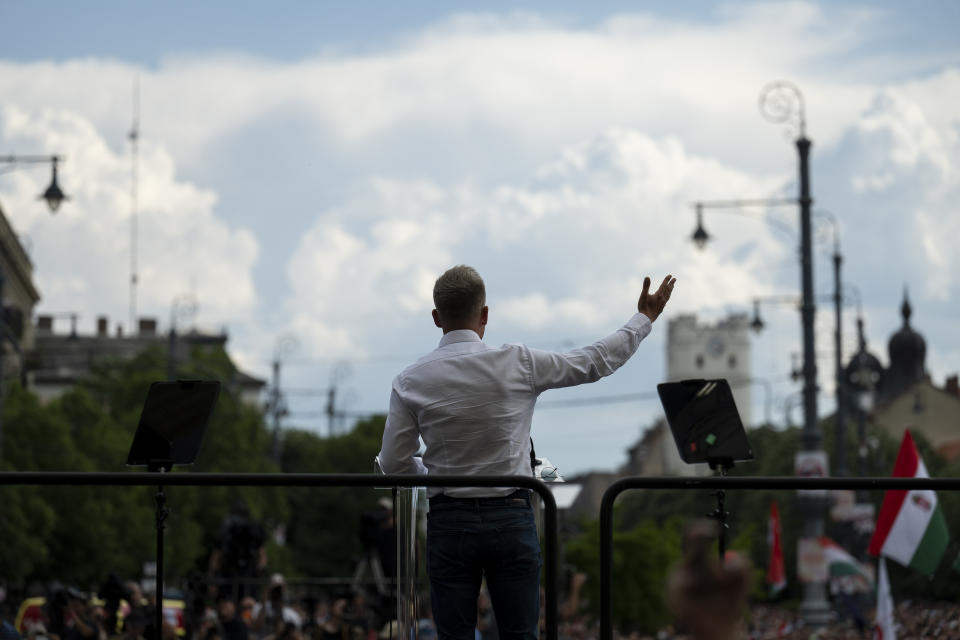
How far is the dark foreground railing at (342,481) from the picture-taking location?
5.74 m

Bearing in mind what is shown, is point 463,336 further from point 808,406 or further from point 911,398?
point 911,398

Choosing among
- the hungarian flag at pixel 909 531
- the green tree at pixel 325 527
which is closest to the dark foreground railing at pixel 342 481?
the hungarian flag at pixel 909 531

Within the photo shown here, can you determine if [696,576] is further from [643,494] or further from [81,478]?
[643,494]

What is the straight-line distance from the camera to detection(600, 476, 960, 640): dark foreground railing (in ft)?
19.4

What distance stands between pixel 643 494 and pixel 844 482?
112m

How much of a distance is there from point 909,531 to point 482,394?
28.9 feet

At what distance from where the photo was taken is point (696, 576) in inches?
103

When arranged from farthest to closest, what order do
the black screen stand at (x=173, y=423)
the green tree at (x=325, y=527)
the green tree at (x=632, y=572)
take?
the green tree at (x=325, y=527), the green tree at (x=632, y=572), the black screen stand at (x=173, y=423)

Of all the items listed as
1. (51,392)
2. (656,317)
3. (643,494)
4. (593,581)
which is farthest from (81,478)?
(643,494)

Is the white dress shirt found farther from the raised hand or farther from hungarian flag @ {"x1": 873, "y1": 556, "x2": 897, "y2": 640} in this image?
hungarian flag @ {"x1": 873, "y1": 556, "x2": 897, "y2": 640}

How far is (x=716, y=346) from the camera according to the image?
166 metres

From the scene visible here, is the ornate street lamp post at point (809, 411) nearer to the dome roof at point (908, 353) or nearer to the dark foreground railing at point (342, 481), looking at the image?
the dark foreground railing at point (342, 481)

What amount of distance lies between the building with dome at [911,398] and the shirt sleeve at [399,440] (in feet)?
296

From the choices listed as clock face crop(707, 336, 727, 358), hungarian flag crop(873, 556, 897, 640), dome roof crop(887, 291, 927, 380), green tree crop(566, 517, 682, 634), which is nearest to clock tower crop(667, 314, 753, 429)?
clock face crop(707, 336, 727, 358)
